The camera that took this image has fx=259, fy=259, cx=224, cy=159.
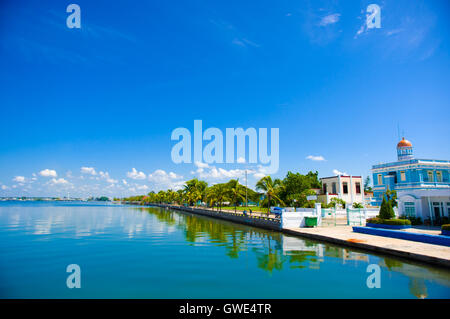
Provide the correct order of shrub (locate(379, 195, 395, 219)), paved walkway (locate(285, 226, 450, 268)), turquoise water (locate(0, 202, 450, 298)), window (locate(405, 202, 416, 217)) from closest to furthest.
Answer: turquoise water (locate(0, 202, 450, 298)) < paved walkway (locate(285, 226, 450, 268)) < shrub (locate(379, 195, 395, 219)) < window (locate(405, 202, 416, 217))

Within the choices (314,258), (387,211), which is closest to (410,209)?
(387,211)

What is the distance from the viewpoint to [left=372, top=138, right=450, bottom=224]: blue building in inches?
901

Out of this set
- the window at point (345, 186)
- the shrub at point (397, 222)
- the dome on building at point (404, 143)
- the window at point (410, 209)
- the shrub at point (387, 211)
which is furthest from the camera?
the window at point (345, 186)

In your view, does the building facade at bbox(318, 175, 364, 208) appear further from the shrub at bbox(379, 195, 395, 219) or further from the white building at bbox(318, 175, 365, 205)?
the shrub at bbox(379, 195, 395, 219)

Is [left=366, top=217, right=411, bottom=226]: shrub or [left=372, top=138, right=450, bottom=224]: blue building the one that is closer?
[left=366, top=217, right=411, bottom=226]: shrub

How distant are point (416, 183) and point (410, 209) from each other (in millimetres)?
11417

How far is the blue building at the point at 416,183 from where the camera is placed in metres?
22.9

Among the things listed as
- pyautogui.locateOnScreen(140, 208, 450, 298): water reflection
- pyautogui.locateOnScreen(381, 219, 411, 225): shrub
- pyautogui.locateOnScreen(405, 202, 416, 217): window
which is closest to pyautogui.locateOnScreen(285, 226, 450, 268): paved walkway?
pyautogui.locateOnScreen(140, 208, 450, 298): water reflection

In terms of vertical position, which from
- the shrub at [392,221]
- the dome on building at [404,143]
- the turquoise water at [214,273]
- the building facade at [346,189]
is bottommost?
the turquoise water at [214,273]

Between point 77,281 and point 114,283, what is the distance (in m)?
1.79

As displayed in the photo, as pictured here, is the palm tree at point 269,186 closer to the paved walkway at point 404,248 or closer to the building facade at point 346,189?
the building facade at point 346,189

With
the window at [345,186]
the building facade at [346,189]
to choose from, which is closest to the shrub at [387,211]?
the building facade at [346,189]
